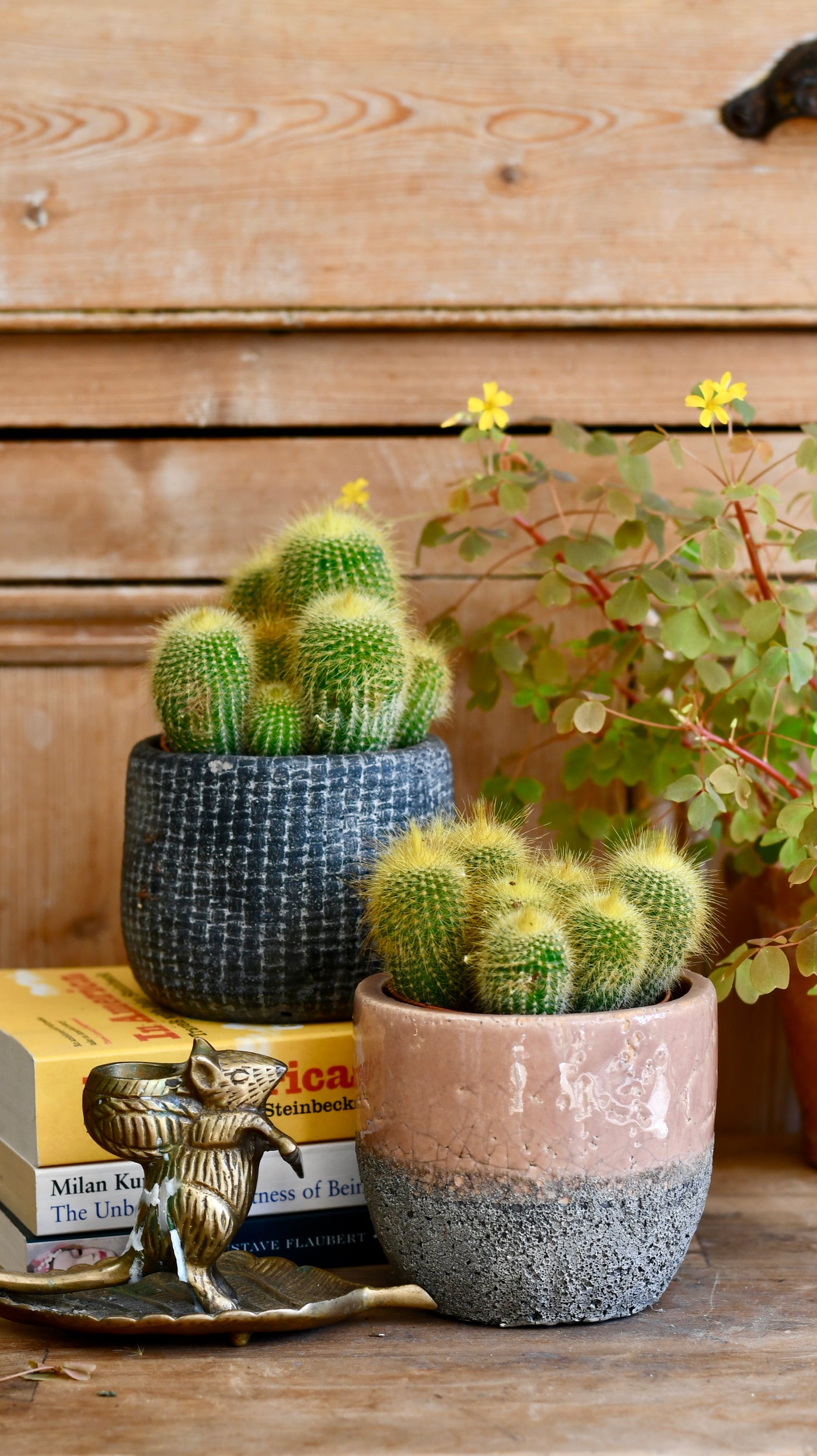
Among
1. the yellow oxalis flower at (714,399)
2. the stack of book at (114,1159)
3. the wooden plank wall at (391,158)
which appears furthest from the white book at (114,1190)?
the wooden plank wall at (391,158)

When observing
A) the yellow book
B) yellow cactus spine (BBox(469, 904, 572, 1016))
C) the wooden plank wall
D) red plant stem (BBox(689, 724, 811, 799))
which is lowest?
the yellow book

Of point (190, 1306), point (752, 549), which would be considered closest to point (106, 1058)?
point (190, 1306)

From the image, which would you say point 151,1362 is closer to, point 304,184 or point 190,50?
point 304,184

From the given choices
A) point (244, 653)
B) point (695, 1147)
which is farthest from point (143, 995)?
point (695, 1147)

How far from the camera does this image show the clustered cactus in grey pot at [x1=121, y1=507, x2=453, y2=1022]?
3.09 feet

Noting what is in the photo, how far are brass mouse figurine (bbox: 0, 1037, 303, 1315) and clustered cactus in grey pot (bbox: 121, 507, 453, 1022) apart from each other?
0.15 m

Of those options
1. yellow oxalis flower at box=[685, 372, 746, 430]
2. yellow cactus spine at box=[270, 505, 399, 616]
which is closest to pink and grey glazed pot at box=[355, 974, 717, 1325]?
yellow cactus spine at box=[270, 505, 399, 616]

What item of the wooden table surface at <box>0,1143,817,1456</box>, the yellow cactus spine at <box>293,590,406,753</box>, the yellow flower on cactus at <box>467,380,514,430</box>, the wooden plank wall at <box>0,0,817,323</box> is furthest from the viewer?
the wooden plank wall at <box>0,0,817,323</box>

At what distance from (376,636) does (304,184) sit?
0.54 metres

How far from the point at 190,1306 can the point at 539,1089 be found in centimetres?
25

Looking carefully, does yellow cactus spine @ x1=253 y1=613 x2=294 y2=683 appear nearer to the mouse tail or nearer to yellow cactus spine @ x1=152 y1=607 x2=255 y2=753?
yellow cactus spine @ x1=152 y1=607 x2=255 y2=753

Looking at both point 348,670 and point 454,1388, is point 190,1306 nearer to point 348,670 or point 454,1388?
point 454,1388

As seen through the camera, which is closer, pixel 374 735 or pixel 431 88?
pixel 374 735

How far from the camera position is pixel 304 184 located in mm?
1227
